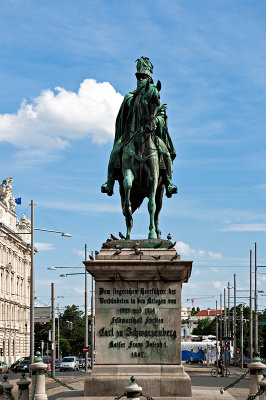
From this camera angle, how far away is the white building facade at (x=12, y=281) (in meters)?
106

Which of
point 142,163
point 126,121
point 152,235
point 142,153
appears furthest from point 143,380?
point 126,121

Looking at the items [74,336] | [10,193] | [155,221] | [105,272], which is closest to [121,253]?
[105,272]

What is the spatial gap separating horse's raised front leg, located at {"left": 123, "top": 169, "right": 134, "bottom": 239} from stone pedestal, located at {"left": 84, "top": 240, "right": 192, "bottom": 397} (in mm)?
1362

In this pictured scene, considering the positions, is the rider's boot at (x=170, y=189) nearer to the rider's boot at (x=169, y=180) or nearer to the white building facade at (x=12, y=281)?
the rider's boot at (x=169, y=180)

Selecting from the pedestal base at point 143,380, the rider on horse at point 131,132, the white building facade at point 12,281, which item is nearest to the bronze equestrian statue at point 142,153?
the rider on horse at point 131,132

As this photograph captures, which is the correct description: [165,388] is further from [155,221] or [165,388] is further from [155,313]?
[155,221]

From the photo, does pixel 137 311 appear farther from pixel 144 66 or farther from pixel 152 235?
pixel 144 66

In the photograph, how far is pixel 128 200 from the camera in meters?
18.1

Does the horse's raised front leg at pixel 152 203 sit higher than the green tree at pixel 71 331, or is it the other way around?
the horse's raised front leg at pixel 152 203

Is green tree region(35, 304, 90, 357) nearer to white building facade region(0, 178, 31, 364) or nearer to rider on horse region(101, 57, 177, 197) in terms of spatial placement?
white building facade region(0, 178, 31, 364)

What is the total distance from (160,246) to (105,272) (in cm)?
130

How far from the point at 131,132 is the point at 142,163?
81 centimetres

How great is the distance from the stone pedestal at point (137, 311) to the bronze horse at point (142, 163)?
122 cm

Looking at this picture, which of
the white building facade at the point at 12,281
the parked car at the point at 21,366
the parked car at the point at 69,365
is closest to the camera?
the parked car at the point at 21,366
